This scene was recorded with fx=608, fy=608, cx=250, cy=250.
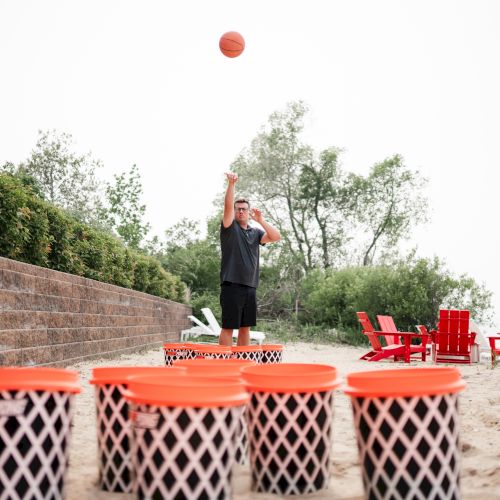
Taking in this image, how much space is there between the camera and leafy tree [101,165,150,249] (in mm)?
24141

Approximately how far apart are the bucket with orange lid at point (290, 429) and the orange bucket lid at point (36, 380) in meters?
0.69

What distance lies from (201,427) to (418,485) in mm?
740

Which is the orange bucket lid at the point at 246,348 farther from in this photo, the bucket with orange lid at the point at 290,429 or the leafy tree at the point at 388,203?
the leafy tree at the point at 388,203

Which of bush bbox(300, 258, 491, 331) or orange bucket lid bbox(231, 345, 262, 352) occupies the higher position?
bush bbox(300, 258, 491, 331)

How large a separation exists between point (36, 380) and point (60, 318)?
541cm

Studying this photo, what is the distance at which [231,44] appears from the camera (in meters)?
8.29

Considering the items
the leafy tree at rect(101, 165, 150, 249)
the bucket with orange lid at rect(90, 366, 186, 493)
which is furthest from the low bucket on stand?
the leafy tree at rect(101, 165, 150, 249)

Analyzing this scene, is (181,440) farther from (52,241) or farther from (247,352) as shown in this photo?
(52,241)

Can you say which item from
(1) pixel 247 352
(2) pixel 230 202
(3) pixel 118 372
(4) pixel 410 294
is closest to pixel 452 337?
(4) pixel 410 294

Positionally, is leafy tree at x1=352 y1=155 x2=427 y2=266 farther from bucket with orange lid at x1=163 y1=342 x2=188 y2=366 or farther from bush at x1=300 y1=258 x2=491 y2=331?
bucket with orange lid at x1=163 y1=342 x2=188 y2=366

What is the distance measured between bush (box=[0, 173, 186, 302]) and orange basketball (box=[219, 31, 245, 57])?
122 inches

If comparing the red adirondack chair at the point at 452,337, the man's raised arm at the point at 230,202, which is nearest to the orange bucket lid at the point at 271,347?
the man's raised arm at the point at 230,202

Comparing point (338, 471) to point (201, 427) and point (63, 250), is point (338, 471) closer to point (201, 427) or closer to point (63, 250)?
point (201, 427)

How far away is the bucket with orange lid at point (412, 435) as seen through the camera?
6.56ft
